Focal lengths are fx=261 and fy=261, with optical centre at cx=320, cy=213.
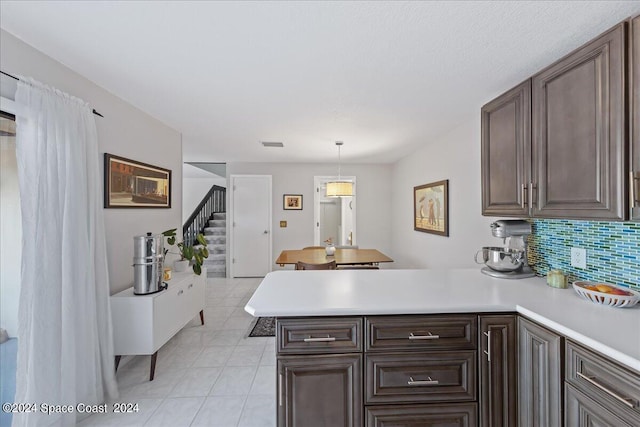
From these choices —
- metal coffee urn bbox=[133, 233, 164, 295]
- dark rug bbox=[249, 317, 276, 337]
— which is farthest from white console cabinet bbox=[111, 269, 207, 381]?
dark rug bbox=[249, 317, 276, 337]

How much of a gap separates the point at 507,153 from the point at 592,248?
727 millimetres

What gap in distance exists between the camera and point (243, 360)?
2.40 m

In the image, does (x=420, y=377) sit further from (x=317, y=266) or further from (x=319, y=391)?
(x=317, y=266)

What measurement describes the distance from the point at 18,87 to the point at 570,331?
2.85 meters

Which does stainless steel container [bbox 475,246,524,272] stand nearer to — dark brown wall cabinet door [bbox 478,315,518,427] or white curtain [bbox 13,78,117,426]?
dark brown wall cabinet door [bbox 478,315,518,427]

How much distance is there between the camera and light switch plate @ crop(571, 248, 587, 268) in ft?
5.16

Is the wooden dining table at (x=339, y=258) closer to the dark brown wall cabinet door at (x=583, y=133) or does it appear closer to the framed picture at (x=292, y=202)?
the framed picture at (x=292, y=202)

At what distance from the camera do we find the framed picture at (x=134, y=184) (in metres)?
2.13

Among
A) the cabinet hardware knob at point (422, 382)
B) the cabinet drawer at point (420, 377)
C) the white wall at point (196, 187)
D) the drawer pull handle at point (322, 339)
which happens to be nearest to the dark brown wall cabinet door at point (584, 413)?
the cabinet drawer at point (420, 377)

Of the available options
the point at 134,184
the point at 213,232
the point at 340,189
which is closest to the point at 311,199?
the point at 340,189

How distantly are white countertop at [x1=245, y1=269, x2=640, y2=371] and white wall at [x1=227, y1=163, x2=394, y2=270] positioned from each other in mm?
3526

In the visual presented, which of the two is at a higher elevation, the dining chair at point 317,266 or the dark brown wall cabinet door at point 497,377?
the dining chair at point 317,266

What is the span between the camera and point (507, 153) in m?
1.71

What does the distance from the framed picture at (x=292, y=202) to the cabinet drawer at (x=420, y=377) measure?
4259 millimetres
